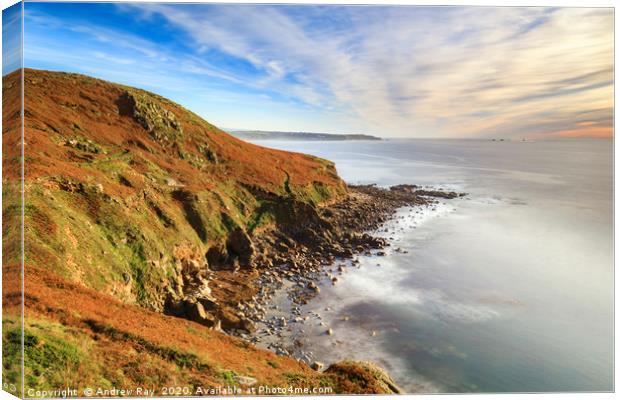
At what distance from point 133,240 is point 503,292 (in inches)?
715

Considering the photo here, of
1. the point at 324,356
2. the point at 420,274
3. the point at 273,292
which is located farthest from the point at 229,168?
the point at 324,356

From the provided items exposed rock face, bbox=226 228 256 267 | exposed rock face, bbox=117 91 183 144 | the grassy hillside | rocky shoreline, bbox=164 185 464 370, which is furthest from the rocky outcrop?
exposed rock face, bbox=117 91 183 144

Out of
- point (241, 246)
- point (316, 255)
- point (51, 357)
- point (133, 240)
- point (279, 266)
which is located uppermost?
point (133, 240)

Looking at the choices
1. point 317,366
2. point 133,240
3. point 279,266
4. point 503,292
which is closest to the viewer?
point 317,366

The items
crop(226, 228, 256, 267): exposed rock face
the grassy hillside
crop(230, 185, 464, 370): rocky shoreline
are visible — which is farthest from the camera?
crop(226, 228, 256, 267): exposed rock face

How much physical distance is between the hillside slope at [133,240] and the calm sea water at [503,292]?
4.34 meters

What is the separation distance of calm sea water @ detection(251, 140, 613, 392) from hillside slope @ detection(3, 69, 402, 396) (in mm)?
4339

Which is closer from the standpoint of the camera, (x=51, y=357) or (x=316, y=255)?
(x=51, y=357)

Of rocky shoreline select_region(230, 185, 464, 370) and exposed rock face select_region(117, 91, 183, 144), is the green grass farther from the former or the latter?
exposed rock face select_region(117, 91, 183, 144)

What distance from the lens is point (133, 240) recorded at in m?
19.1

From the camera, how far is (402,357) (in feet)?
50.5

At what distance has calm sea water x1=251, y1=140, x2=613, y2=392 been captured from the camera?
43.5ft

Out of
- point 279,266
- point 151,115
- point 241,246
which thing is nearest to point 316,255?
point 279,266

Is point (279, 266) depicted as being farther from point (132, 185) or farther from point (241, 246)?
point (132, 185)
